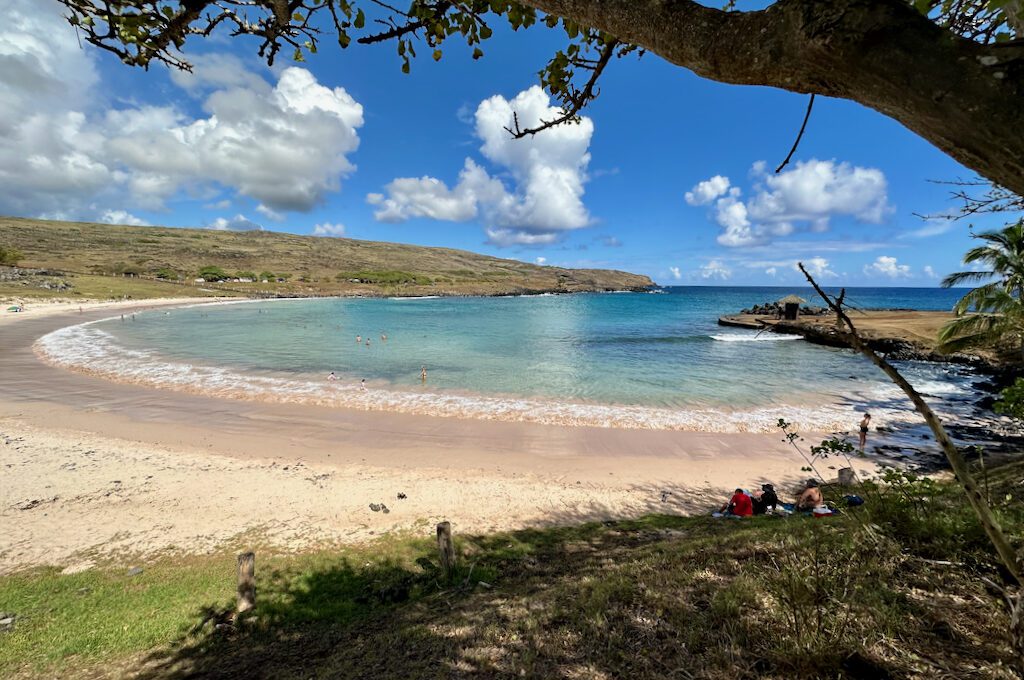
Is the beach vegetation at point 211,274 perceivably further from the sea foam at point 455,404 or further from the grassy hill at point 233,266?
the sea foam at point 455,404

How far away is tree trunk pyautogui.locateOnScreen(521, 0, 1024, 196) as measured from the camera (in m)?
1.22

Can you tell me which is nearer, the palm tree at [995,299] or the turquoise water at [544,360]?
the palm tree at [995,299]

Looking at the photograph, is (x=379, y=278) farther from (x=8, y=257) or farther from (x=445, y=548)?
(x=445, y=548)

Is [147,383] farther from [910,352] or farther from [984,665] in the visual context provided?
[910,352]

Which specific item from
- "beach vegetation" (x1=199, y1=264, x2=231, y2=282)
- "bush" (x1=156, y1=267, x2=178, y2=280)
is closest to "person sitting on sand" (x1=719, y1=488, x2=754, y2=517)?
"bush" (x1=156, y1=267, x2=178, y2=280)

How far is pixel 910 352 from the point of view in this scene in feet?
99.6

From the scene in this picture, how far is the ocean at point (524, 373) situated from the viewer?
704 inches

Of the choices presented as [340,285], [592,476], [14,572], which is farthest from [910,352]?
[340,285]

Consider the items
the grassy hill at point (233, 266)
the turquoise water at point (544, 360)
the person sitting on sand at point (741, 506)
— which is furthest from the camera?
the grassy hill at point (233, 266)

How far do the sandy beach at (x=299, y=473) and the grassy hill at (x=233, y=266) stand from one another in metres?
67.0

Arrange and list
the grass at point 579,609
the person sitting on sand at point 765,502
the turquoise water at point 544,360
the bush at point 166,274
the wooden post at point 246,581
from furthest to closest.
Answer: the bush at point 166,274 < the turquoise water at point 544,360 < the person sitting on sand at point 765,502 < the wooden post at point 246,581 < the grass at point 579,609

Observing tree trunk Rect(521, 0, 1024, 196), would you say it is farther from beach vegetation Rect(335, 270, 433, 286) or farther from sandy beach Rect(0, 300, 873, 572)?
beach vegetation Rect(335, 270, 433, 286)

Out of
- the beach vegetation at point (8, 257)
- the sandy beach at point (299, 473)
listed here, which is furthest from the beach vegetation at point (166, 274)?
the sandy beach at point (299, 473)

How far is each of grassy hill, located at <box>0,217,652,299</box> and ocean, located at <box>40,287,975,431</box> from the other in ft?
166
